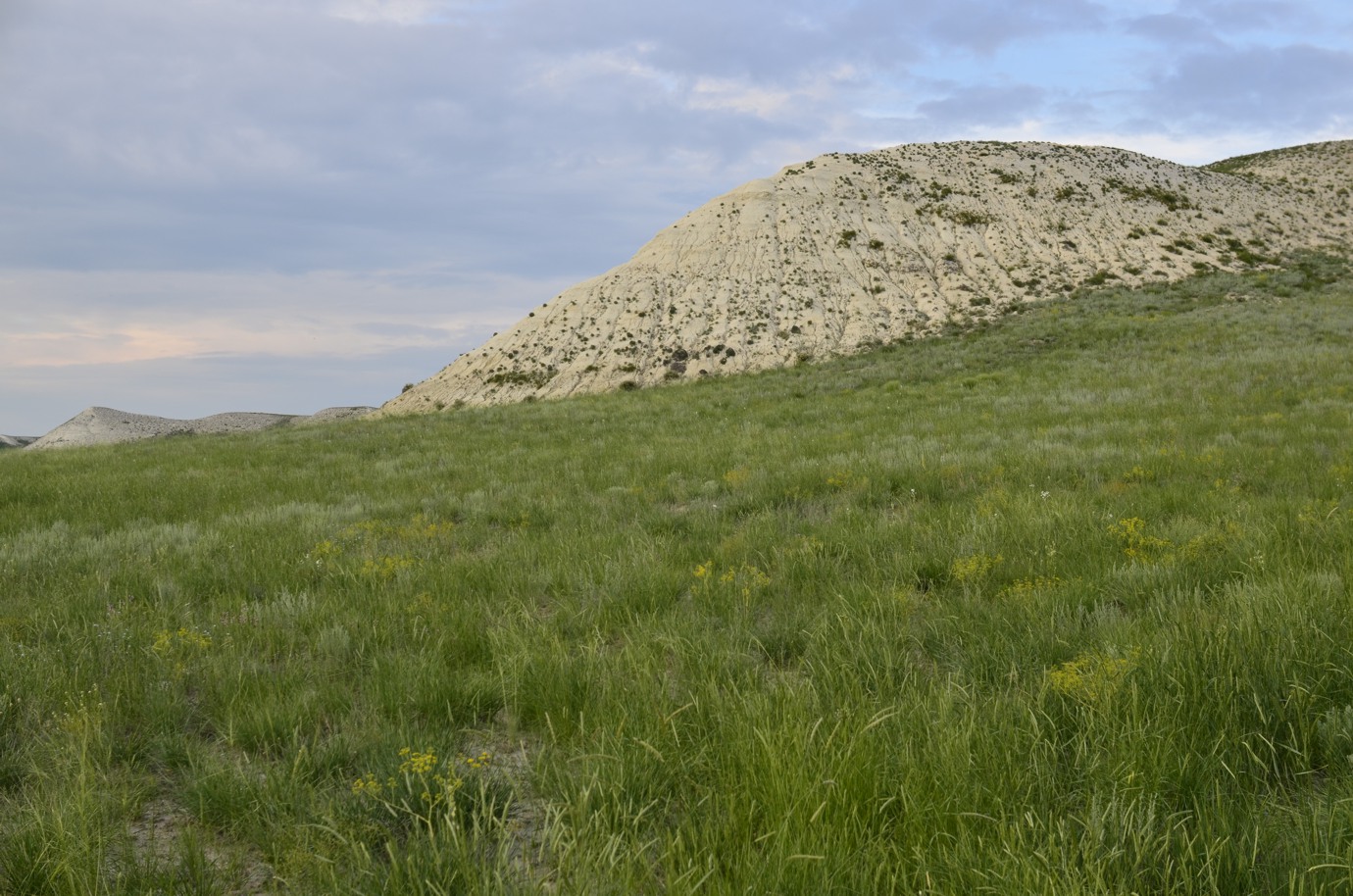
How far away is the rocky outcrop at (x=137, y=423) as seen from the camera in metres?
53.8

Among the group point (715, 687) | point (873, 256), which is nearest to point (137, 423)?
point (873, 256)

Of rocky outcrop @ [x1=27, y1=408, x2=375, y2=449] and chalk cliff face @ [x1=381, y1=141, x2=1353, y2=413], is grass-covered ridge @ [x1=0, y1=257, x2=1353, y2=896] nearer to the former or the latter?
chalk cliff face @ [x1=381, y1=141, x2=1353, y2=413]

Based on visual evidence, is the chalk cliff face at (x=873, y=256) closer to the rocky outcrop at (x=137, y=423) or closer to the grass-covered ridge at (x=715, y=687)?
the rocky outcrop at (x=137, y=423)

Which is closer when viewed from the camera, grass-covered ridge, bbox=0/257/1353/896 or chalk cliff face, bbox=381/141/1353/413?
grass-covered ridge, bbox=0/257/1353/896

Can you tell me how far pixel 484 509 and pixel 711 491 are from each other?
2809 mm

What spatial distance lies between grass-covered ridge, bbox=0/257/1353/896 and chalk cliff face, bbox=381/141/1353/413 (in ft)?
93.8

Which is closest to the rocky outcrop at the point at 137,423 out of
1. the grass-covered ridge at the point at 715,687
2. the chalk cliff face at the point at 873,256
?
the chalk cliff face at the point at 873,256

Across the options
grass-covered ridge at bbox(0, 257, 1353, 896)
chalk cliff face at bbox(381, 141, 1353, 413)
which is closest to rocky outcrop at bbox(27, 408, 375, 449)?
chalk cliff face at bbox(381, 141, 1353, 413)

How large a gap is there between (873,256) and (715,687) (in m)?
43.8

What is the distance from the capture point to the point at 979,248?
145 ft

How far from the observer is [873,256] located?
145ft

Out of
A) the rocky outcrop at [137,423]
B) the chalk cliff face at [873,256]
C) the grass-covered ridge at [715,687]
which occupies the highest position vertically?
the chalk cliff face at [873,256]

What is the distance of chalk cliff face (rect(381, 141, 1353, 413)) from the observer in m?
38.5

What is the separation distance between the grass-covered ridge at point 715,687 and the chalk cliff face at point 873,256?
93.8ft
